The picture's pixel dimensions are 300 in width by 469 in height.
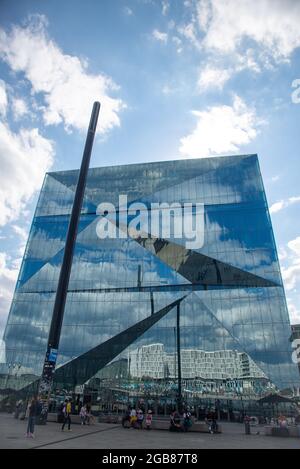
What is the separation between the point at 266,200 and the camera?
40.3 metres

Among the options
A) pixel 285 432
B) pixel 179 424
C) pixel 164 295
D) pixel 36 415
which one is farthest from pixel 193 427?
pixel 164 295

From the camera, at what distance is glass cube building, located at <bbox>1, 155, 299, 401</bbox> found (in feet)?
109

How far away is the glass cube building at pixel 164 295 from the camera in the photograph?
109 ft

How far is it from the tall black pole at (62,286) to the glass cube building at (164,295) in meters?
17.2

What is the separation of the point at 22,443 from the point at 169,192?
35650mm

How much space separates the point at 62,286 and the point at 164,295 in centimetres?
1851

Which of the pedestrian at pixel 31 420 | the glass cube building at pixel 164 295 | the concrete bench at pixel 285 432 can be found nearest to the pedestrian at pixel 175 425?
the concrete bench at pixel 285 432

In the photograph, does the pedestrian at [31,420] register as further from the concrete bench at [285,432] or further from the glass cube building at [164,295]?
the glass cube building at [164,295]

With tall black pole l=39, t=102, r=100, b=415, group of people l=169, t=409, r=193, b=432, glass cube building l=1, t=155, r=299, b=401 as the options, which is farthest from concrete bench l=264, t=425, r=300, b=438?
glass cube building l=1, t=155, r=299, b=401

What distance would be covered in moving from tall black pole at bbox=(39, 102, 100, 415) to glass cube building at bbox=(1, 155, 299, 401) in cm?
1720

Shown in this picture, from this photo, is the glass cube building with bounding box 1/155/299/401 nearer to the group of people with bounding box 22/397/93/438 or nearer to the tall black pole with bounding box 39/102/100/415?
the group of people with bounding box 22/397/93/438
